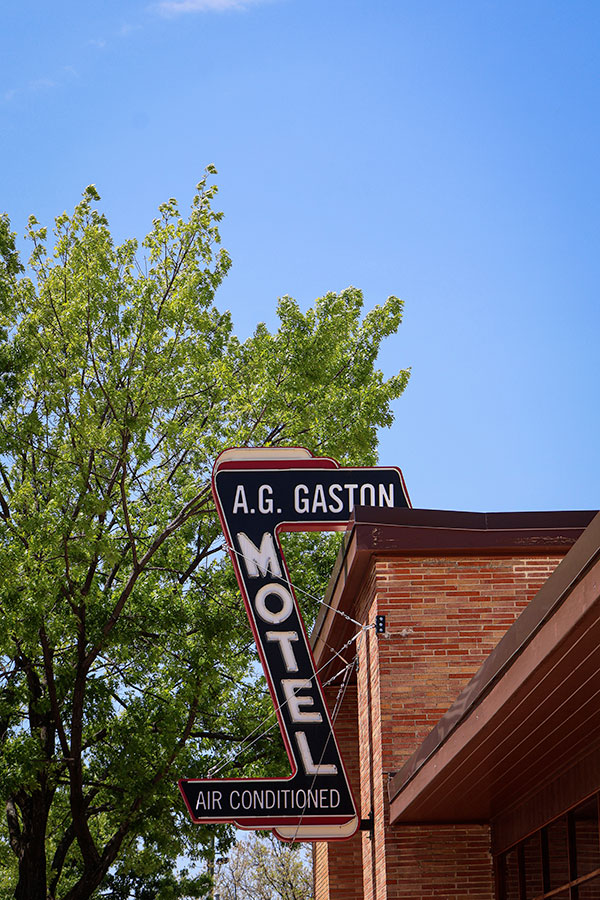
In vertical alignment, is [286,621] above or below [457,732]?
above

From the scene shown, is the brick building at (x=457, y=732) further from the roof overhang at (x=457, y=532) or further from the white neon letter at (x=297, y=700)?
the white neon letter at (x=297, y=700)

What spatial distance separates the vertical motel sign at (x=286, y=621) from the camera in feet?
39.8

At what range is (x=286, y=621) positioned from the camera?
12.7m

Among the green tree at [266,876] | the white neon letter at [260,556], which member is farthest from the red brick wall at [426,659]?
the green tree at [266,876]

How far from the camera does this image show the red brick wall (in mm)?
11094

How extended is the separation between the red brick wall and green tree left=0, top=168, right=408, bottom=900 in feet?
23.0

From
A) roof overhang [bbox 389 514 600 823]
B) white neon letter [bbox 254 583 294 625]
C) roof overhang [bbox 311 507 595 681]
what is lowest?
roof overhang [bbox 389 514 600 823]

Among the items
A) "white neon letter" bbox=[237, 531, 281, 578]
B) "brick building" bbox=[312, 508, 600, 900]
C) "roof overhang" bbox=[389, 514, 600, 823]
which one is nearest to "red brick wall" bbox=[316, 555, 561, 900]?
"brick building" bbox=[312, 508, 600, 900]

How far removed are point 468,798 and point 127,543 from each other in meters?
12.1

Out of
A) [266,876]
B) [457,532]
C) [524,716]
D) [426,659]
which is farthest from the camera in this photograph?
[266,876]

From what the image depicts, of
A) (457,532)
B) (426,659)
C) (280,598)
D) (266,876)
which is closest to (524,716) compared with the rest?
(426,659)

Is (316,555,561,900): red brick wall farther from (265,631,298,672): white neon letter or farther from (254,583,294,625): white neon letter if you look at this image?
(254,583,294,625): white neon letter

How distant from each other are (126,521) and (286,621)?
6603mm

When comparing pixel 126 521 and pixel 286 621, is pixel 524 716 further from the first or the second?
Result: pixel 126 521
